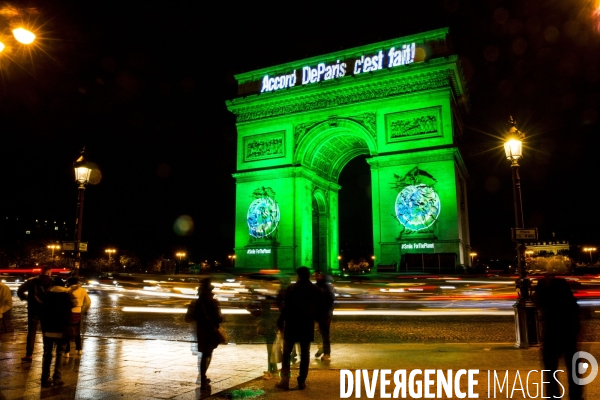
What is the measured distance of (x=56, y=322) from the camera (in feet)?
23.5

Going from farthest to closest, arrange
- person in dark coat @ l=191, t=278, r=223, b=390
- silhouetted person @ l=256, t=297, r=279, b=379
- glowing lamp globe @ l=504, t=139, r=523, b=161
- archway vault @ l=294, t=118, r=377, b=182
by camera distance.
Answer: archway vault @ l=294, t=118, r=377, b=182, glowing lamp globe @ l=504, t=139, r=523, b=161, silhouetted person @ l=256, t=297, r=279, b=379, person in dark coat @ l=191, t=278, r=223, b=390

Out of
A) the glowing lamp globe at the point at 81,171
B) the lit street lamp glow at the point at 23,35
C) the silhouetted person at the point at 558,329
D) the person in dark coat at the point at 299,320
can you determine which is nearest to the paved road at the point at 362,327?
the glowing lamp globe at the point at 81,171

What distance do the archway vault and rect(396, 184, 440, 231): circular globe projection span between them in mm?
4274

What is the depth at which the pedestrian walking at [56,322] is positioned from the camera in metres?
7.04

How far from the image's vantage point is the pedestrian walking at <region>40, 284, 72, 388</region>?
704 centimetres

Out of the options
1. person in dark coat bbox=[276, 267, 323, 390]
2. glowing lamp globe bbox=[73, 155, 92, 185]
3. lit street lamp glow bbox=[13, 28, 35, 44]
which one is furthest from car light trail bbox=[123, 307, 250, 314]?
lit street lamp glow bbox=[13, 28, 35, 44]

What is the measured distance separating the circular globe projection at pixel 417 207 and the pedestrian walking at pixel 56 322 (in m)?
27.7

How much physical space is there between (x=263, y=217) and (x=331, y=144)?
8.34 metres

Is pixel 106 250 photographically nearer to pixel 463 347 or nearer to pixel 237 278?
pixel 237 278

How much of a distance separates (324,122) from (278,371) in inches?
1225

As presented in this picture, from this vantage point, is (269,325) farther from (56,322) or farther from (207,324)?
(56,322)

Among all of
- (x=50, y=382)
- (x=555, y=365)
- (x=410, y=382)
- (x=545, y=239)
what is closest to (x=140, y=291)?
(x=50, y=382)

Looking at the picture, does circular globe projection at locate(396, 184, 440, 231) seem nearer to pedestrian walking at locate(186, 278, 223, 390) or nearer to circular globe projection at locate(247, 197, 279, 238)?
circular globe projection at locate(247, 197, 279, 238)

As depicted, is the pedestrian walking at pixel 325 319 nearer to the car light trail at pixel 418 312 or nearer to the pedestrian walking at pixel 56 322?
the pedestrian walking at pixel 56 322
